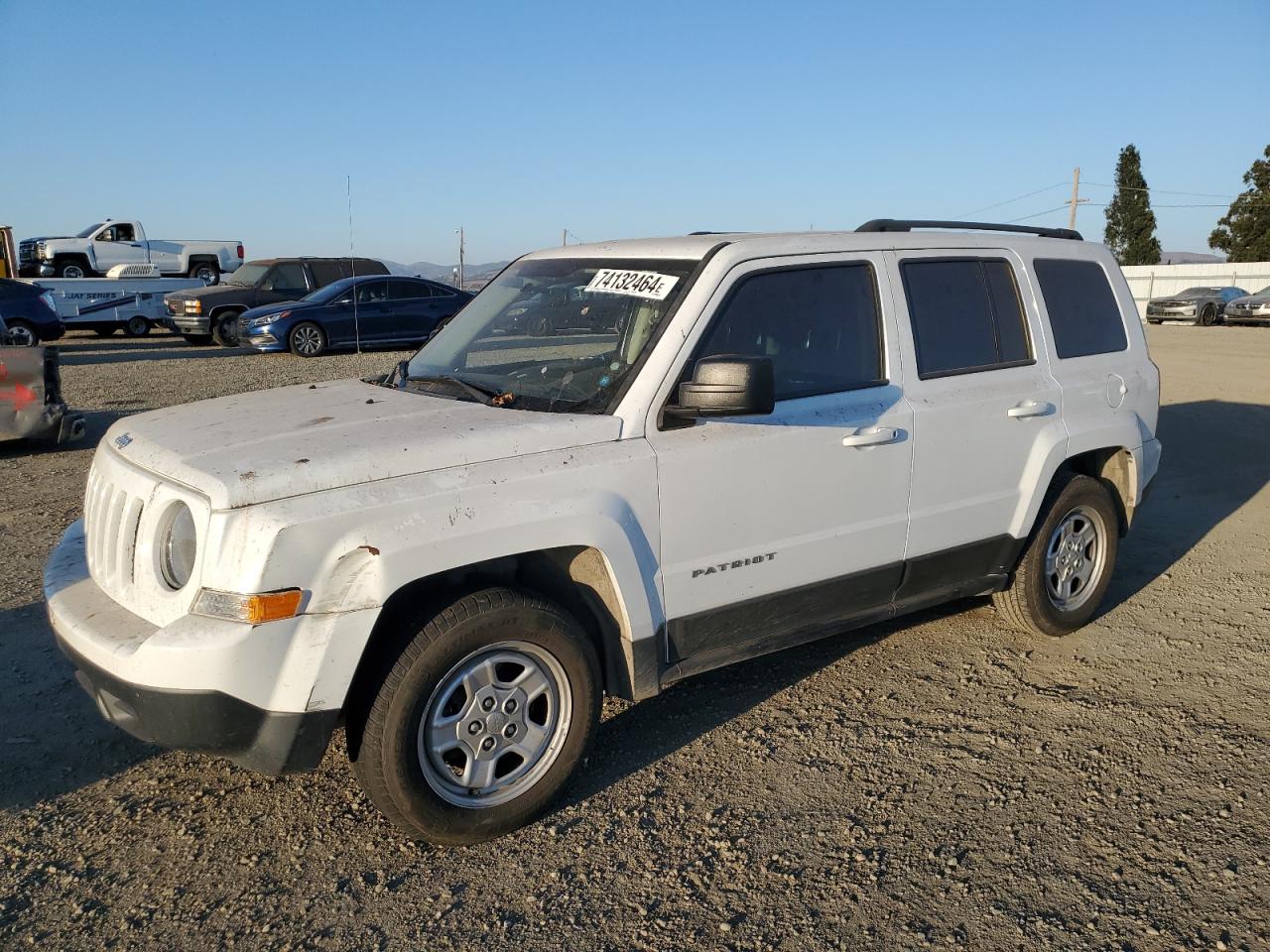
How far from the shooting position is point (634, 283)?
4.11 metres

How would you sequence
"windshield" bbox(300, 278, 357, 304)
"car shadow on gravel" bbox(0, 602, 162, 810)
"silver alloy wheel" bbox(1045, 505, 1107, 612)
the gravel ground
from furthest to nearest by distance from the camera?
"windshield" bbox(300, 278, 357, 304) < "silver alloy wheel" bbox(1045, 505, 1107, 612) < "car shadow on gravel" bbox(0, 602, 162, 810) < the gravel ground

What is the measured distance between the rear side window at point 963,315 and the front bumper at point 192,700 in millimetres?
2826

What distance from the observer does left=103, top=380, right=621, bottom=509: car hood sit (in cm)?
309

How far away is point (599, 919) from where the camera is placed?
10.1ft

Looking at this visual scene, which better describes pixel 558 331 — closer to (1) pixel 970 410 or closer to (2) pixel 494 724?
(2) pixel 494 724

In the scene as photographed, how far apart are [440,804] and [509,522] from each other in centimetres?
92

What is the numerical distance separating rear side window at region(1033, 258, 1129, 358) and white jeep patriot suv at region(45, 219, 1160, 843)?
31 millimetres

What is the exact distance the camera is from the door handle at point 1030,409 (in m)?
4.71

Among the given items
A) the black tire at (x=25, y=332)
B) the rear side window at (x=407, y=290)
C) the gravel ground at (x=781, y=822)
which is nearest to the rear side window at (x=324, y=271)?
the rear side window at (x=407, y=290)

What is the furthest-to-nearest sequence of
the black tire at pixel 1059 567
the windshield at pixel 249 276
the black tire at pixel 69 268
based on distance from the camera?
the black tire at pixel 69 268
the windshield at pixel 249 276
the black tire at pixel 1059 567

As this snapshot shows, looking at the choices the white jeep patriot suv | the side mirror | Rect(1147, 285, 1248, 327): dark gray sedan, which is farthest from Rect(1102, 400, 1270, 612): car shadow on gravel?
Rect(1147, 285, 1248, 327): dark gray sedan

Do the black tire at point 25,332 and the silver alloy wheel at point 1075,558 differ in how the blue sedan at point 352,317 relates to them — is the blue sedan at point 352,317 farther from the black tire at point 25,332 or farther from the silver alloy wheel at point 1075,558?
the silver alloy wheel at point 1075,558

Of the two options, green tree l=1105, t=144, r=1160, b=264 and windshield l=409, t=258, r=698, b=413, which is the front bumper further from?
green tree l=1105, t=144, r=1160, b=264

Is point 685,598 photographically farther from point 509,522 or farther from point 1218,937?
point 1218,937
